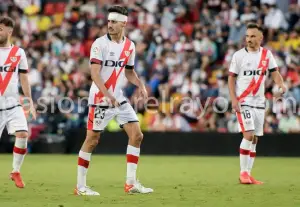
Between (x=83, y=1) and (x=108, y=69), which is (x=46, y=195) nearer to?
(x=108, y=69)

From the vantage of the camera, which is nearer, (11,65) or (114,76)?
(114,76)

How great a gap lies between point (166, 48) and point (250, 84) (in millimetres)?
10996

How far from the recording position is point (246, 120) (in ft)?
42.8

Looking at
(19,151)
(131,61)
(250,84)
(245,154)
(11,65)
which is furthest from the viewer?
(250,84)

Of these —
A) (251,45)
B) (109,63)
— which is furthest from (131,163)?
(251,45)

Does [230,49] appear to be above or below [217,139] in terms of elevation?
above

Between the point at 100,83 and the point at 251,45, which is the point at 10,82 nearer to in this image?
the point at 100,83

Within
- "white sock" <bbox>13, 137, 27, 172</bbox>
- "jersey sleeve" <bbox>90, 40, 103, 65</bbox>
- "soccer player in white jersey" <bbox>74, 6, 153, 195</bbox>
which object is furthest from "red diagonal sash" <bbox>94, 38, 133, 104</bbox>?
"white sock" <bbox>13, 137, 27, 172</bbox>

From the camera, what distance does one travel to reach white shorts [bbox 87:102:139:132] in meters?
10.8

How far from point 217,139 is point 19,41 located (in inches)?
295

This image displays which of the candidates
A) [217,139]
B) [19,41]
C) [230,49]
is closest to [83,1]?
[19,41]

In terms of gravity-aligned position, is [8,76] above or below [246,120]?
above

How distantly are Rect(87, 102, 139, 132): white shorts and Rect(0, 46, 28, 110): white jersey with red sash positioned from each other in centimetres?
119

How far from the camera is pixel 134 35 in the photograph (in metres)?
24.7
